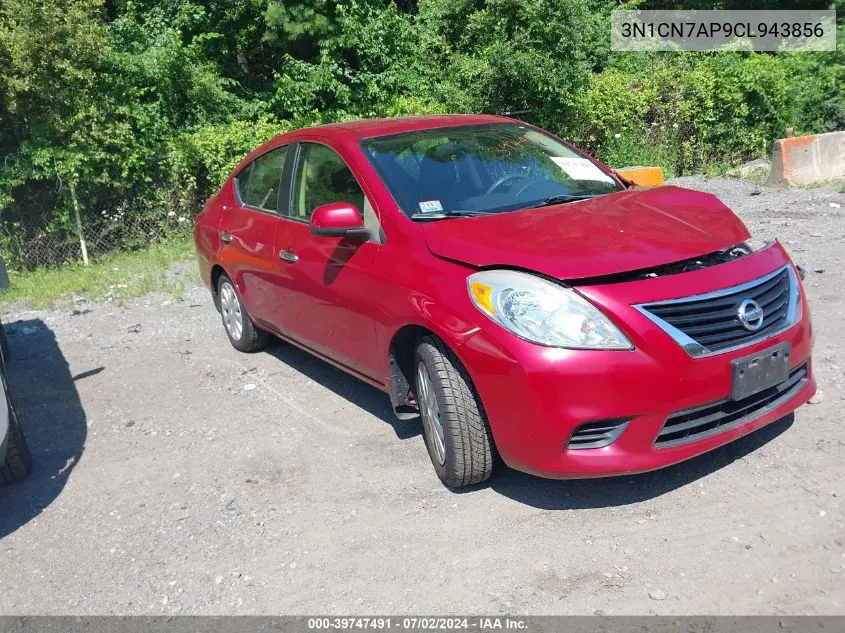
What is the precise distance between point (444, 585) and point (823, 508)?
1667 millimetres

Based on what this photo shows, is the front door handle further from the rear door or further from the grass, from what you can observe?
the grass

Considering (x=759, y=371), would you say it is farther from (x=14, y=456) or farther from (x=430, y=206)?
(x=14, y=456)

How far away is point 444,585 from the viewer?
3.41 metres

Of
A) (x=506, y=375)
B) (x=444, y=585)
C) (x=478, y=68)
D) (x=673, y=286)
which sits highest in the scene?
(x=478, y=68)

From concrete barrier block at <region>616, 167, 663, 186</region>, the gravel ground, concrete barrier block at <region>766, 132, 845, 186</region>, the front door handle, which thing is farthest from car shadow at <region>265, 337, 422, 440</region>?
concrete barrier block at <region>766, 132, 845, 186</region>

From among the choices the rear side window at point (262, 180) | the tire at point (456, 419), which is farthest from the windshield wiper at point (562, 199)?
the rear side window at point (262, 180)

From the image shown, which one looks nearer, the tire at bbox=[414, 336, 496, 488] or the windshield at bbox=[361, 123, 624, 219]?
the tire at bbox=[414, 336, 496, 488]

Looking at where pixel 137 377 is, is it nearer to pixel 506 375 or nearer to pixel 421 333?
pixel 421 333

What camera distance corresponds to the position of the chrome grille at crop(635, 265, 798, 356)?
3.48 meters

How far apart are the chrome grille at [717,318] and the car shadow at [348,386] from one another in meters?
1.89

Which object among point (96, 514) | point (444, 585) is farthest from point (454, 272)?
point (96, 514)

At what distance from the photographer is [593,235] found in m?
3.89

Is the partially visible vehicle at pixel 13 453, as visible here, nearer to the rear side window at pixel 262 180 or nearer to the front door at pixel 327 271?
the front door at pixel 327 271

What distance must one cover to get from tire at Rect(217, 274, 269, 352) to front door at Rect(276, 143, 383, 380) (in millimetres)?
972
